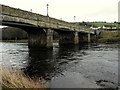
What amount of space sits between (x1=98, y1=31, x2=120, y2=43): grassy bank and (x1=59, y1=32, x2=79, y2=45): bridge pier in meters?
20.1

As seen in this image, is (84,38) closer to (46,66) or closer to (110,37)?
(110,37)

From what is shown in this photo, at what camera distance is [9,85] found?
23.2 feet

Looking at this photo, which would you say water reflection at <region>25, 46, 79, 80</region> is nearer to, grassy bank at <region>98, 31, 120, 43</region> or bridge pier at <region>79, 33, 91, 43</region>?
bridge pier at <region>79, 33, 91, 43</region>

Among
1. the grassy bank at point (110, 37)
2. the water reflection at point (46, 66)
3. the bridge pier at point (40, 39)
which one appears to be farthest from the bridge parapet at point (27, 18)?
the grassy bank at point (110, 37)

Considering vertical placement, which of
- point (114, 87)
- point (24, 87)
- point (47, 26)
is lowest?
point (114, 87)

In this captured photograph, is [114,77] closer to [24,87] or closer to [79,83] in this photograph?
[79,83]

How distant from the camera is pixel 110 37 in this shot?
7425 cm

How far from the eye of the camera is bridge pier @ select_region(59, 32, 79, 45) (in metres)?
55.1

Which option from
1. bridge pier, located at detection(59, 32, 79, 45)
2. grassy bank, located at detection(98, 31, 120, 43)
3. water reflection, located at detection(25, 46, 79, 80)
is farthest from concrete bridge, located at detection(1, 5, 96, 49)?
grassy bank, located at detection(98, 31, 120, 43)

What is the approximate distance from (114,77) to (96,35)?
247 feet

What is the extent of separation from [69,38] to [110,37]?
97.1 feet

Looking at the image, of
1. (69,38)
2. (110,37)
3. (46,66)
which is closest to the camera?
(46,66)

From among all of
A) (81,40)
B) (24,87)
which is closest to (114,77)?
(24,87)

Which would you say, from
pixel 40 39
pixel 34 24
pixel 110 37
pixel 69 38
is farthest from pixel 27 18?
pixel 110 37
